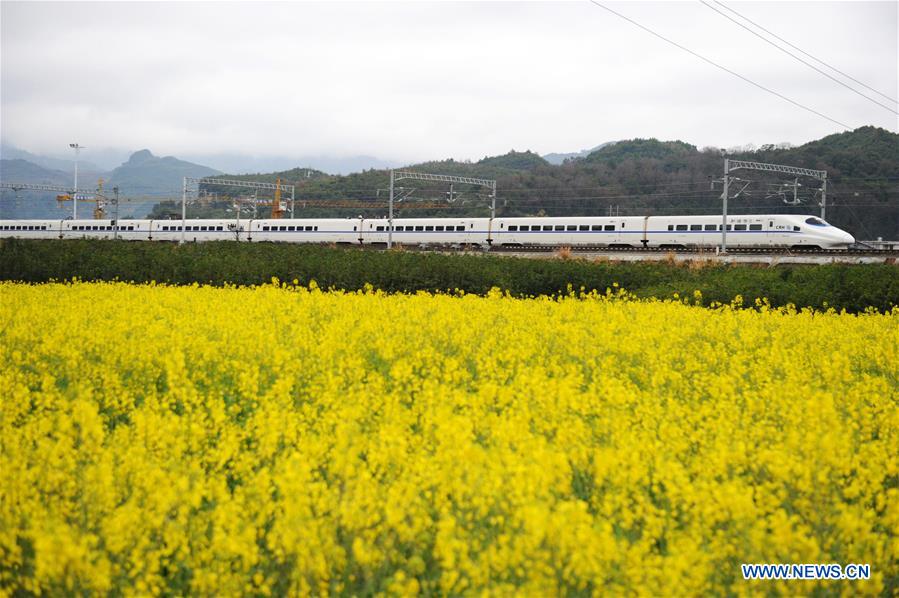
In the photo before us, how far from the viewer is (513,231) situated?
40.3m

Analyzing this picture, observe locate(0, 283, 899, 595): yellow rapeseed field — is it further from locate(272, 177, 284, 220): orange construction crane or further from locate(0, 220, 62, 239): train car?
locate(0, 220, 62, 239): train car

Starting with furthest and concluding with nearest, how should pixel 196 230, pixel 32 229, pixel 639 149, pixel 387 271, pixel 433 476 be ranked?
1. pixel 639 149
2. pixel 32 229
3. pixel 196 230
4. pixel 387 271
5. pixel 433 476

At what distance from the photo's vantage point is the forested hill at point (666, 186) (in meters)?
45.7

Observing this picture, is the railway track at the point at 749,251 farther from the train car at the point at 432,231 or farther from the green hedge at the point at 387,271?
the green hedge at the point at 387,271

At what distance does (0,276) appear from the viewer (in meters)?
18.5

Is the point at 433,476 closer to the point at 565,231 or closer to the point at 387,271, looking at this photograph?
the point at 387,271

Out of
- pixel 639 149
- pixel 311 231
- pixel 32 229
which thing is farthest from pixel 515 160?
pixel 32 229

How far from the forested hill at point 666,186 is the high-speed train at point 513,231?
3.26 m

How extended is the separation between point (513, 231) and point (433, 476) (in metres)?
36.8

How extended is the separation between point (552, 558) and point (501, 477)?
1.79 feet

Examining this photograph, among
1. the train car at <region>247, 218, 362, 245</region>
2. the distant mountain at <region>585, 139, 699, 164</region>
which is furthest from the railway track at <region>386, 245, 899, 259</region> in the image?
the distant mountain at <region>585, 139, 699, 164</region>

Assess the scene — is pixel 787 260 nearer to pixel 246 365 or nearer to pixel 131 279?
pixel 131 279

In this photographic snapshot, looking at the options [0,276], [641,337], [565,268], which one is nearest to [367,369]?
[641,337]

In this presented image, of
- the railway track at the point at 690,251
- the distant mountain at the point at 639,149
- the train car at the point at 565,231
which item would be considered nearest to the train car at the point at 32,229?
the railway track at the point at 690,251
